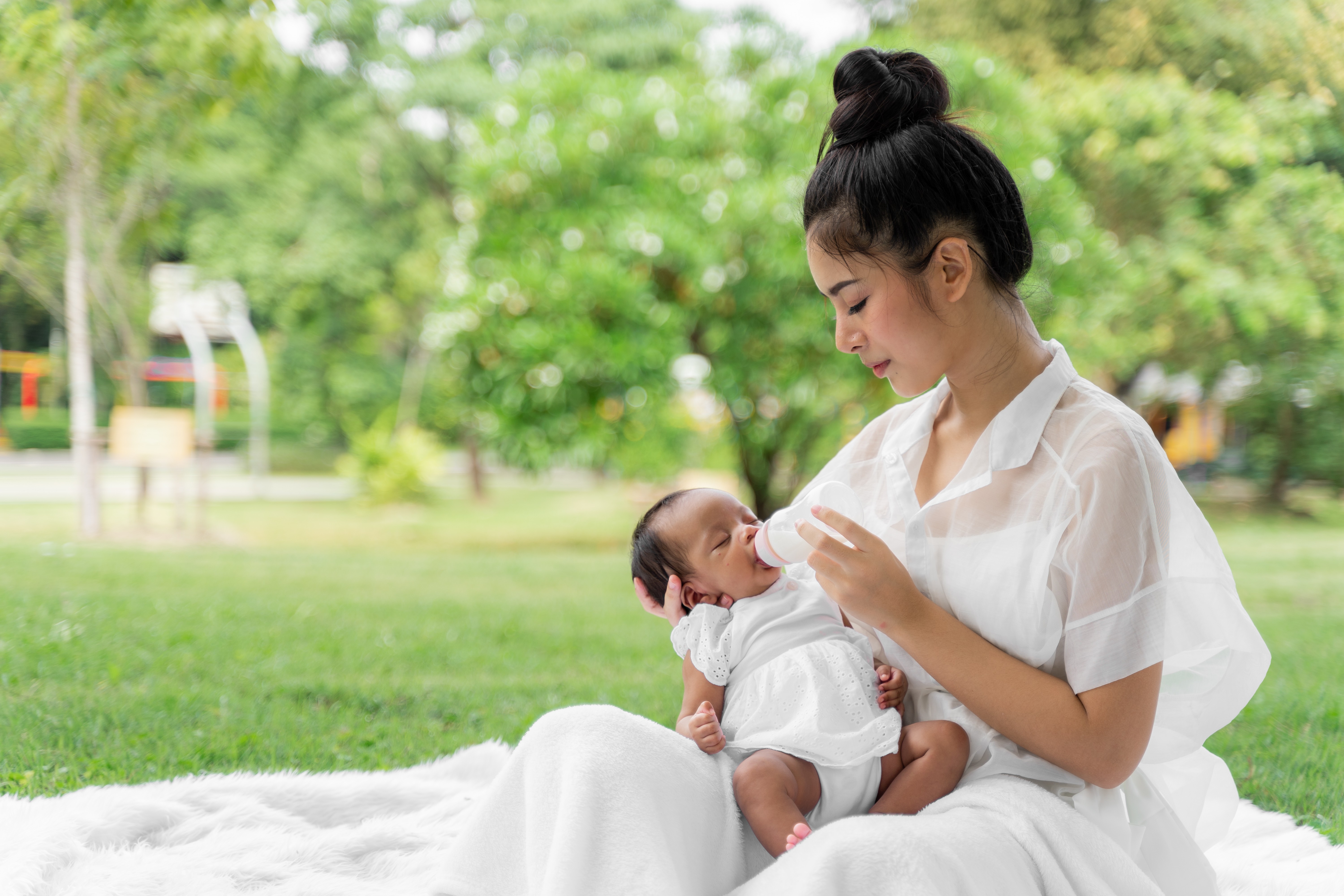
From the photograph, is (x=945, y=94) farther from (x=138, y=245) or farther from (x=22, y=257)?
(x=138, y=245)

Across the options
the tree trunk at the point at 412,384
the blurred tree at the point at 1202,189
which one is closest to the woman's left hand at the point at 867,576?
the blurred tree at the point at 1202,189

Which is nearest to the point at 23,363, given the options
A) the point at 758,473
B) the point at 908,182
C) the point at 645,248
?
the point at 645,248

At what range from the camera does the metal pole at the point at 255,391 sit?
608 centimetres

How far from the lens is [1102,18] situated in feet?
16.2

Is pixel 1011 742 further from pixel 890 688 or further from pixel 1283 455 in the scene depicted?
pixel 1283 455

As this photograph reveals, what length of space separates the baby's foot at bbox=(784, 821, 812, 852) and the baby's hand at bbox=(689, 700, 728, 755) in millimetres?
140

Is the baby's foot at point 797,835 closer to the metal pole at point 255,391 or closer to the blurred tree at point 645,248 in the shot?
the blurred tree at point 645,248

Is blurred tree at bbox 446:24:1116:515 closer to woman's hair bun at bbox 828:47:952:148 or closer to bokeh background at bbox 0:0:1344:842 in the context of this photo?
bokeh background at bbox 0:0:1344:842

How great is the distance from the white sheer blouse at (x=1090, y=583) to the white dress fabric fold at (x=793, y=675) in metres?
0.08

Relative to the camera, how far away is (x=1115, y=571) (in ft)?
3.18

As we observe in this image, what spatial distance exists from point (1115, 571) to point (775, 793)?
398 mm

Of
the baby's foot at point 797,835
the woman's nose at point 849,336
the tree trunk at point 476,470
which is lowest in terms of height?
the tree trunk at point 476,470

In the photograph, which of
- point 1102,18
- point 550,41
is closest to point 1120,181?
point 1102,18

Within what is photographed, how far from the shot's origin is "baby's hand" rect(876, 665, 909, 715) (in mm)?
1132
